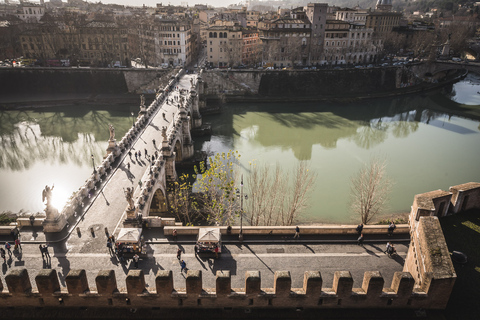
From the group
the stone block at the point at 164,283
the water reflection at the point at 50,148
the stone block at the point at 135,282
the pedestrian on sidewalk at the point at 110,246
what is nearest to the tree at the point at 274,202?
the pedestrian on sidewalk at the point at 110,246

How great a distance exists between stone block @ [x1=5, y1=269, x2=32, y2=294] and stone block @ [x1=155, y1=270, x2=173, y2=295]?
4.45 meters

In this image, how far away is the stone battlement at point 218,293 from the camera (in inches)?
478

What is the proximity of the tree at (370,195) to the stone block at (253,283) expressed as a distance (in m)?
13.1

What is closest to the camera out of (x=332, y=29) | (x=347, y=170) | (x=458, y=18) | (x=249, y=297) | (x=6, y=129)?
(x=249, y=297)

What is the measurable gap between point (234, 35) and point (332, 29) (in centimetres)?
2150

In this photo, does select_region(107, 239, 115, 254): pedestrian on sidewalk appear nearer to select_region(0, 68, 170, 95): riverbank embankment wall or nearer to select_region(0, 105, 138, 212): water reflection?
select_region(0, 105, 138, 212): water reflection

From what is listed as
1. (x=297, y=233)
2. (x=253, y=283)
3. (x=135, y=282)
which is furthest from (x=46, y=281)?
(x=297, y=233)

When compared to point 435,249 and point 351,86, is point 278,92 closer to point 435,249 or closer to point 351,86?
point 351,86

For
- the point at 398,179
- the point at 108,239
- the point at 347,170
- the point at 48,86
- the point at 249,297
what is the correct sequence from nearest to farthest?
the point at 249,297 → the point at 108,239 → the point at 398,179 → the point at 347,170 → the point at 48,86

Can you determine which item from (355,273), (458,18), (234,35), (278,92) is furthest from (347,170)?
(458,18)

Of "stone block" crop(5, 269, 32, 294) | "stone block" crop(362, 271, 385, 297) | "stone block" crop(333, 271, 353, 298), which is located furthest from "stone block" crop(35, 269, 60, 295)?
"stone block" crop(362, 271, 385, 297)

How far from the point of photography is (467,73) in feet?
285

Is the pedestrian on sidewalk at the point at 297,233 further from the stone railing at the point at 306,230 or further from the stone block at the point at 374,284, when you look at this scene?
the stone block at the point at 374,284

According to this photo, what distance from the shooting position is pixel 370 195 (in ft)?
76.6
